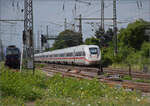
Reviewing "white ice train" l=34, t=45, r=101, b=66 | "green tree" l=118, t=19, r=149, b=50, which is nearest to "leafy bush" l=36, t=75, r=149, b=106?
"green tree" l=118, t=19, r=149, b=50

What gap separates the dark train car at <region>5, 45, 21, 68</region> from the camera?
26.0 m

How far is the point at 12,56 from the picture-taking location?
85.6 feet

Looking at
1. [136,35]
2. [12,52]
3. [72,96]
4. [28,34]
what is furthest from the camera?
[12,52]

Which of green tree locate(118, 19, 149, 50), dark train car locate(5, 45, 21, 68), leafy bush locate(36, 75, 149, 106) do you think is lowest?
leafy bush locate(36, 75, 149, 106)

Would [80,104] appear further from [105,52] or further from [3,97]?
[105,52]

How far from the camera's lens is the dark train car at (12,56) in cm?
2605

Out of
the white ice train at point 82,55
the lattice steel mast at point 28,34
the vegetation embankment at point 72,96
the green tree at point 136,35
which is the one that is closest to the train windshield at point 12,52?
the white ice train at point 82,55

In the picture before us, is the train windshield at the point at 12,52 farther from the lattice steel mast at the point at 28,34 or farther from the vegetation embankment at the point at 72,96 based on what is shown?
the vegetation embankment at the point at 72,96

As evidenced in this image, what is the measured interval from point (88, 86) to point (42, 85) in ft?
7.62

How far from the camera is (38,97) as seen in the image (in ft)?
25.7

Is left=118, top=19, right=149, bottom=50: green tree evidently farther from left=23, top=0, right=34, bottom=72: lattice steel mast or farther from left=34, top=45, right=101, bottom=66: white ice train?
left=34, top=45, right=101, bottom=66: white ice train

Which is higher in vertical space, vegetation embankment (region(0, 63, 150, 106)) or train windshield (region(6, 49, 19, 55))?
train windshield (region(6, 49, 19, 55))

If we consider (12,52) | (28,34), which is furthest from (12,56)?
(28,34)

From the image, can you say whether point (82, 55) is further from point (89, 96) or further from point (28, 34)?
point (89, 96)
